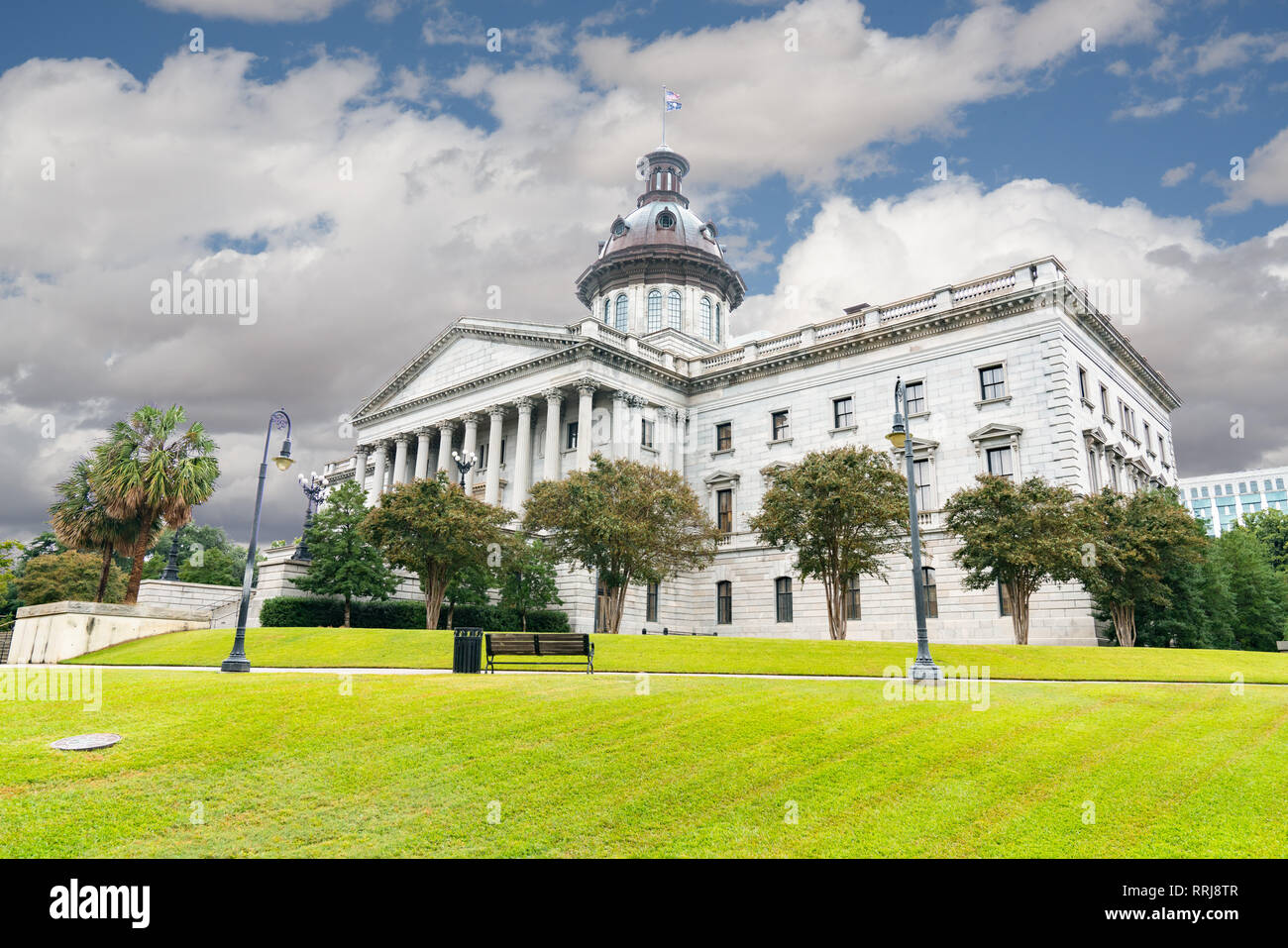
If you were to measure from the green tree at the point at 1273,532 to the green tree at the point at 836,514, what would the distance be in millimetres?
39940

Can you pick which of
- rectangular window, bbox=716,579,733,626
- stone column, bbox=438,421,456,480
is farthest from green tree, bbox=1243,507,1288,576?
stone column, bbox=438,421,456,480

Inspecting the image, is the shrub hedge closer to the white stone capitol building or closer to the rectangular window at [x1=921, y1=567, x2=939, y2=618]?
the white stone capitol building

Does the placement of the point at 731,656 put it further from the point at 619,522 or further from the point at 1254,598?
the point at 1254,598

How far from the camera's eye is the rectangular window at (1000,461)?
38.9 m

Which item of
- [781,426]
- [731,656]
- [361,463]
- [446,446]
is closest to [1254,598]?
[781,426]

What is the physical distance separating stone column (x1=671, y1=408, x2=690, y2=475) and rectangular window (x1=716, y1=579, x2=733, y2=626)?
7485 mm

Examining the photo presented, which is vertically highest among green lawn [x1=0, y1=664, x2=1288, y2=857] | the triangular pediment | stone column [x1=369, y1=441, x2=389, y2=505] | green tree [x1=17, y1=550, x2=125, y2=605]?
the triangular pediment

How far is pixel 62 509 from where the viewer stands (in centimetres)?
3275

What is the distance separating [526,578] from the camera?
126ft

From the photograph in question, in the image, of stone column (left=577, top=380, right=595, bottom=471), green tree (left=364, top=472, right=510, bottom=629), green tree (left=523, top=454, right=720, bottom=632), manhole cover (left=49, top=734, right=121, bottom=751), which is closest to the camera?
manhole cover (left=49, top=734, right=121, bottom=751)

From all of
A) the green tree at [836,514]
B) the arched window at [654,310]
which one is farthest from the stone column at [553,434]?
the green tree at [836,514]

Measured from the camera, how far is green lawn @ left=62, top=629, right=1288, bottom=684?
71.9 ft

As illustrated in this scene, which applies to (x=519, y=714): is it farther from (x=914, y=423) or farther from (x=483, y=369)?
(x=483, y=369)
